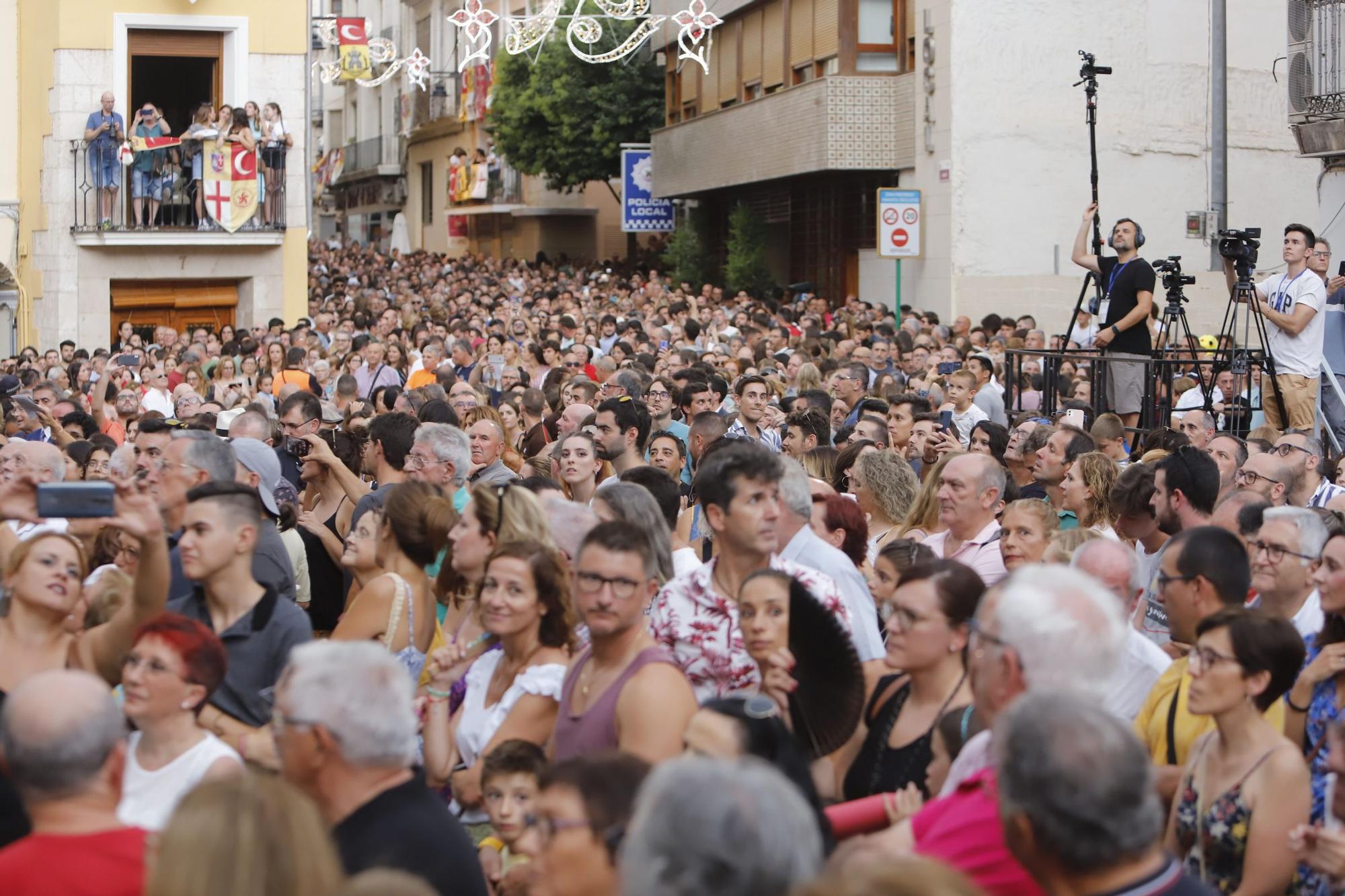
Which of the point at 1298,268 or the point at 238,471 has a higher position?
the point at 1298,268

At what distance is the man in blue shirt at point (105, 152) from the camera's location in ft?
77.0

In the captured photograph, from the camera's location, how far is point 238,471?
7367 mm

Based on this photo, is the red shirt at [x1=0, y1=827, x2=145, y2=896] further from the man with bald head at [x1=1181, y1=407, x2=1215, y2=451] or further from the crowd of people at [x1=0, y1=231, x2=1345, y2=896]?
the man with bald head at [x1=1181, y1=407, x2=1215, y2=451]

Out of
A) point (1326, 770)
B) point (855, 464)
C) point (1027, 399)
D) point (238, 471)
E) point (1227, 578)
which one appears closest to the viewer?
point (1326, 770)

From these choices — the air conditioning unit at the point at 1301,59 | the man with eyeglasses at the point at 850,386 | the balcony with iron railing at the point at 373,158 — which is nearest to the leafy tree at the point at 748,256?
the air conditioning unit at the point at 1301,59

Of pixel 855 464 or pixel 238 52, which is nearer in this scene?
pixel 855 464

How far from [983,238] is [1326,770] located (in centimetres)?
2047

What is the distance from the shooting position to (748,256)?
30297 millimetres

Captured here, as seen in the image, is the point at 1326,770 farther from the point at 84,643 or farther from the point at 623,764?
the point at 84,643

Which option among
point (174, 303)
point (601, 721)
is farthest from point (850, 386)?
point (174, 303)

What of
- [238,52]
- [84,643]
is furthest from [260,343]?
[84,643]

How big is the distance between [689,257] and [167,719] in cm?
2873

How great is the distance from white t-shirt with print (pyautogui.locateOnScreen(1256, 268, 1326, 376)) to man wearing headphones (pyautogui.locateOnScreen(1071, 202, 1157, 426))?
896 millimetres

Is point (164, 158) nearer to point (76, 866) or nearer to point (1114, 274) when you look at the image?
point (1114, 274)
